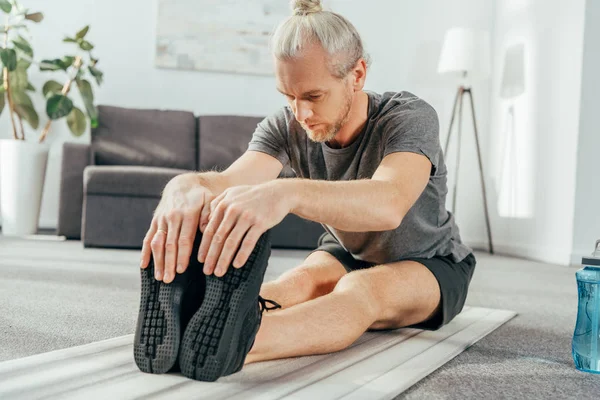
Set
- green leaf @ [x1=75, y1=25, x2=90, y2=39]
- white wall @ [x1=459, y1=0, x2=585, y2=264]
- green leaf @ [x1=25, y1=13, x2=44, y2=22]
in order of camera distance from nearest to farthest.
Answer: white wall @ [x1=459, y1=0, x2=585, y2=264] → green leaf @ [x1=25, y1=13, x2=44, y2=22] → green leaf @ [x1=75, y1=25, x2=90, y2=39]

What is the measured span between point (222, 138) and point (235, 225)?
3521 millimetres

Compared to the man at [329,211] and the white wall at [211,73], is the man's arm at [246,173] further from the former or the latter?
the white wall at [211,73]

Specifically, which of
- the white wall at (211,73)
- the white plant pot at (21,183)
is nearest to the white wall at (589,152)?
the white wall at (211,73)

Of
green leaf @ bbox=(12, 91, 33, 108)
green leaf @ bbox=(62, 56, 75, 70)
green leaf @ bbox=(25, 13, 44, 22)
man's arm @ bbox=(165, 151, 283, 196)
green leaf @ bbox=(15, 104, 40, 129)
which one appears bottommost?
man's arm @ bbox=(165, 151, 283, 196)

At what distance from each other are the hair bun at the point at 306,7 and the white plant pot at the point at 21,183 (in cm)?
314

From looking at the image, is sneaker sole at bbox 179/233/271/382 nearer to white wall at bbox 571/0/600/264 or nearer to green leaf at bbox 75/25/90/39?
white wall at bbox 571/0/600/264

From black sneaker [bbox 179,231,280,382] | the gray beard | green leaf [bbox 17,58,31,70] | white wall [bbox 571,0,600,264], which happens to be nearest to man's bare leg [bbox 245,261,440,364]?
black sneaker [bbox 179,231,280,382]

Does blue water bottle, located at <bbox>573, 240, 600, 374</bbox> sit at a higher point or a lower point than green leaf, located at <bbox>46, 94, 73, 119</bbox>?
lower

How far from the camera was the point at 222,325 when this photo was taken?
1.05 m

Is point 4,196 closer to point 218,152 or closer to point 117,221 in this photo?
point 117,221

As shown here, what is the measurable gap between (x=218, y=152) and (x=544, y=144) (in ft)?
6.94

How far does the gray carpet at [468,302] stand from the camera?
3.95ft

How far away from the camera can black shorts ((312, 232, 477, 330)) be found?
160 cm

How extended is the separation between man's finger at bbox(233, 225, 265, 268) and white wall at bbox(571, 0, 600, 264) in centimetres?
317
